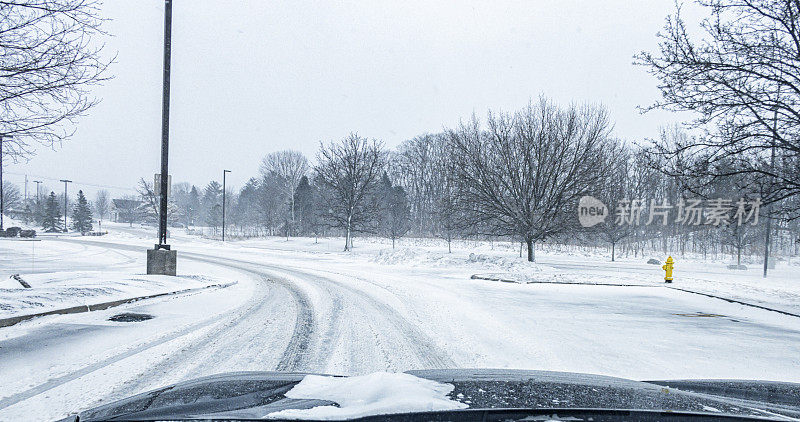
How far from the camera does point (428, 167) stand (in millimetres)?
62000

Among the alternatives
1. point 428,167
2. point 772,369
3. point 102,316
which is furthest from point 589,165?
point 428,167

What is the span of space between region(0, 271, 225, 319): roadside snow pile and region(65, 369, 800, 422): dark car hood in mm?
6437

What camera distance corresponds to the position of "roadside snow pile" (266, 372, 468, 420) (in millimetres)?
1552

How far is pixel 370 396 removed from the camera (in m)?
1.78

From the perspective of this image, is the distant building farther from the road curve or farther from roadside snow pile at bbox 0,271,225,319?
the road curve

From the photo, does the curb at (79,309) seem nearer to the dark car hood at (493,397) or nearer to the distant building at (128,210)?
the dark car hood at (493,397)

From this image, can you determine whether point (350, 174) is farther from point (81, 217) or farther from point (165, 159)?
point (81, 217)

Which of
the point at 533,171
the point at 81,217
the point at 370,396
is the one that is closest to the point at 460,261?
the point at 533,171

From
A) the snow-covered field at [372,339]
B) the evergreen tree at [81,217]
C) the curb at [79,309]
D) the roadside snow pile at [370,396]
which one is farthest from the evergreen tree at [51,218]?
the roadside snow pile at [370,396]

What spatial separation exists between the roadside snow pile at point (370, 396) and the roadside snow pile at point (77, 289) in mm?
6999

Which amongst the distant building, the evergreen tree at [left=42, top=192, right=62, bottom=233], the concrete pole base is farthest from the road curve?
the distant building

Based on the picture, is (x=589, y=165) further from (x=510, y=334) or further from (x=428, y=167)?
(x=428, y=167)

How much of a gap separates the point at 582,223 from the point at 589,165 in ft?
9.51

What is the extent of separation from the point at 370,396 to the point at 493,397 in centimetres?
52
